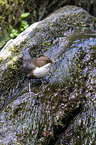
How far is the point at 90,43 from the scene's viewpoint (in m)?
3.38

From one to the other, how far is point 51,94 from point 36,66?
0.65 metres

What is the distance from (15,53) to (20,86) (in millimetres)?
694

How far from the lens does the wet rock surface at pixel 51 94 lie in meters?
2.55

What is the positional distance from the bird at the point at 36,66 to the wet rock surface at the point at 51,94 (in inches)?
4.1

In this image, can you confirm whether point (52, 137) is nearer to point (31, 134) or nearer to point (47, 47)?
point (31, 134)

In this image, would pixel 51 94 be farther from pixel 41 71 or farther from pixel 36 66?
pixel 36 66

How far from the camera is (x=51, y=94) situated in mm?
2854

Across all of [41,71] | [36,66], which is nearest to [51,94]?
[41,71]

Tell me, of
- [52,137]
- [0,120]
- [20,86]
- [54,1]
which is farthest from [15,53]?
[54,1]

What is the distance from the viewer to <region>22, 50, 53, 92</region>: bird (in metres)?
2.96

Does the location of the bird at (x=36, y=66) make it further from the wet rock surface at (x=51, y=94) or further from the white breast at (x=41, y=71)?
the wet rock surface at (x=51, y=94)

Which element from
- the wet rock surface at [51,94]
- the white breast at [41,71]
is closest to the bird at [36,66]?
the white breast at [41,71]

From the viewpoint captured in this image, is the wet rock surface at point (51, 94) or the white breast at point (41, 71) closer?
the wet rock surface at point (51, 94)

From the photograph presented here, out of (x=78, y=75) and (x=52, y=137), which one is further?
(x=78, y=75)
